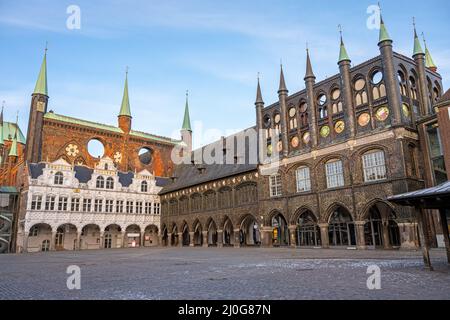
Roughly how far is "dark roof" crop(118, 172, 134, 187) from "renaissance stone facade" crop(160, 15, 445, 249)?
750 inches

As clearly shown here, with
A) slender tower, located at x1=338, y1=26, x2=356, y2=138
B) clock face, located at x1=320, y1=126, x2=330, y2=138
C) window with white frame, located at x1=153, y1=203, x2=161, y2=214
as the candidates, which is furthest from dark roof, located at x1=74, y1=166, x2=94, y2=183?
slender tower, located at x1=338, y1=26, x2=356, y2=138

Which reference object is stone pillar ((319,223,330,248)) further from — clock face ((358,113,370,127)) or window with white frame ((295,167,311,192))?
clock face ((358,113,370,127))

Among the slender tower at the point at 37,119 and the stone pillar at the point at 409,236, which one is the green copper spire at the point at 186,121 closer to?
the slender tower at the point at 37,119

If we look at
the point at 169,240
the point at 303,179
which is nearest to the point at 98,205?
the point at 169,240

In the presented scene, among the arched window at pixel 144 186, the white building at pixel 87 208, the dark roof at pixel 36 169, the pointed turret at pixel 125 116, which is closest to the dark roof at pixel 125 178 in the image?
the white building at pixel 87 208

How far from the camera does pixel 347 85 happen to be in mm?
32312

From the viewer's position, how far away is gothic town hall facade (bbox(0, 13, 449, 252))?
2970 centimetres

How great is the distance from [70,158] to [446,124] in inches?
1949

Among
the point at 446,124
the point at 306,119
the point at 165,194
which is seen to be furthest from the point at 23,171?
the point at 446,124

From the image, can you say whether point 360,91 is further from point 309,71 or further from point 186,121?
point 186,121

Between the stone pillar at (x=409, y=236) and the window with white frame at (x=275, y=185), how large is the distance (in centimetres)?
1369

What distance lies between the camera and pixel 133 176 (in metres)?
57.3

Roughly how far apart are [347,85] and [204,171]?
25.6 meters

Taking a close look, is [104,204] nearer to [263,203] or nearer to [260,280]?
[263,203]
